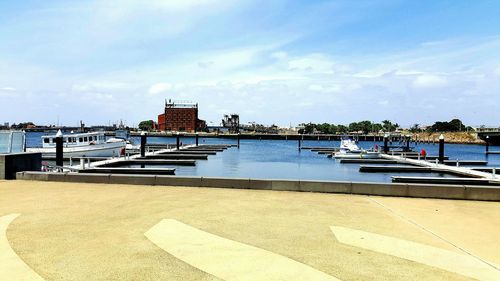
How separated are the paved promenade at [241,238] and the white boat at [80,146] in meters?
34.6

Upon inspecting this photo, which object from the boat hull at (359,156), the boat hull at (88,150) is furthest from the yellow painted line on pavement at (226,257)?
the boat hull at (359,156)

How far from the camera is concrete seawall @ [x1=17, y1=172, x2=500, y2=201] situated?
13.9m

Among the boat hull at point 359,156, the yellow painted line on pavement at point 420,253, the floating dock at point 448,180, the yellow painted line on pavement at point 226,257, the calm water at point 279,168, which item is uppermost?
the yellow painted line on pavement at point 226,257

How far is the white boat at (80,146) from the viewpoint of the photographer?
150 feet

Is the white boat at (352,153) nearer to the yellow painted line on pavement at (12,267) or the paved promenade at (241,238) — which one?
the paved promenade at (241,238)

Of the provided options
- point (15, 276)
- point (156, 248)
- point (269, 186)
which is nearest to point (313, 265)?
point (156, 248)

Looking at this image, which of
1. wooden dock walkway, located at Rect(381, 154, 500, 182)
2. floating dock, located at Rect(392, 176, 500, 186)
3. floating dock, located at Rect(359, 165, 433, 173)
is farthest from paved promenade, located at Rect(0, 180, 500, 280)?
floating dock, located at Rect(359, 165, 433, 173)

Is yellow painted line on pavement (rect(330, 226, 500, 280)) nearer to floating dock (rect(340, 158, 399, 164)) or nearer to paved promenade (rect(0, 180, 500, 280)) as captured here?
paved promenade (rect(0, 180, 500, 280))

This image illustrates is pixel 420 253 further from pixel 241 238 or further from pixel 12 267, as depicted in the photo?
pixel 12 267

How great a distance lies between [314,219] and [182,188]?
6800 mm

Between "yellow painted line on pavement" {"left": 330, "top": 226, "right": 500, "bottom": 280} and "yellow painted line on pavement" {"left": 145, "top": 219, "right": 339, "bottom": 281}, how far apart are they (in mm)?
1893

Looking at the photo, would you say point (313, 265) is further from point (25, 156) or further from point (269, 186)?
point (25, 156)

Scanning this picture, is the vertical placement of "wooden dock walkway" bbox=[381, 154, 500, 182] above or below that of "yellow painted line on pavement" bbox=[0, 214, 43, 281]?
below

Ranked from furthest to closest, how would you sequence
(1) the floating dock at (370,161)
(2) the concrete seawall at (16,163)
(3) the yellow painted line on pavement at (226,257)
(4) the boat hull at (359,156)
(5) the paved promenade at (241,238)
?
(4) the boat hull at (359,156) < (1) the floating dock at (370,161) < (2) the concrete seawall at (16,163) < (5) the paved promenade at (241,238) < (3) the yellow painted line on pavement at (226,257)
